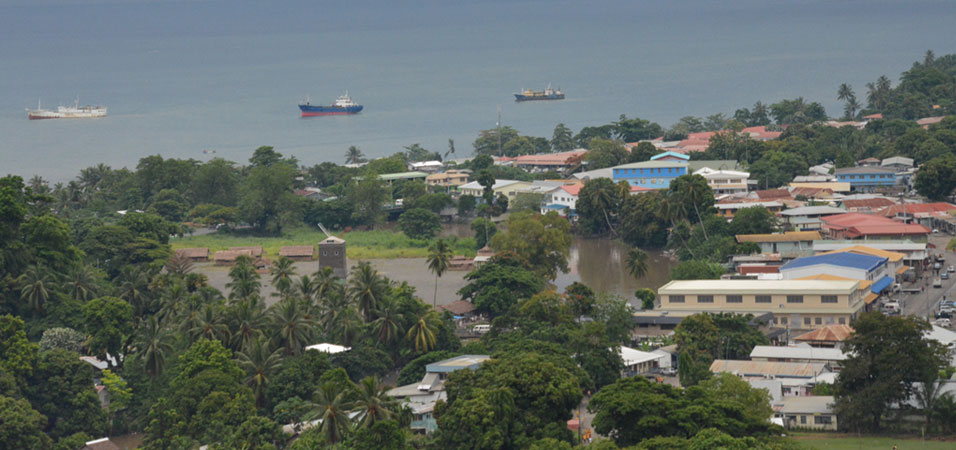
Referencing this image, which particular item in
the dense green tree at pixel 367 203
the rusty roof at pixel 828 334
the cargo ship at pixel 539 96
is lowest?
the rusty roof at pixel 828 334

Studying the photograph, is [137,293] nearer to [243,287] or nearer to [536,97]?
[243,287]

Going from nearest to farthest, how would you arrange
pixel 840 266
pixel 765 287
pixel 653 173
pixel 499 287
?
pixel 765 287 → pixel 499 287 → pixel 840 266 → pixel 653 173

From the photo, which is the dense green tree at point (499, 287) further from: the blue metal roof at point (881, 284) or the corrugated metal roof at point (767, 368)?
the blue metal roof at point (881, 284)


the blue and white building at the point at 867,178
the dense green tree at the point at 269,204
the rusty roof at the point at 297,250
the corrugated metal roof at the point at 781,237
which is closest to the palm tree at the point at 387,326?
the corrugated metal roof at the point at 781,237

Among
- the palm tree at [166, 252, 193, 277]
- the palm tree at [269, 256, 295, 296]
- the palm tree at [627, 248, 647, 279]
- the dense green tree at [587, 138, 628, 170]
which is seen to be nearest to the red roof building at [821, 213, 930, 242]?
the palm tree at [627, 248, 647, 279]

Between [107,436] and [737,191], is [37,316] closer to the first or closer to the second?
[107,436]

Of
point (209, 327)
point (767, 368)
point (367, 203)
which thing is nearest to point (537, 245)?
point (767, 368)
